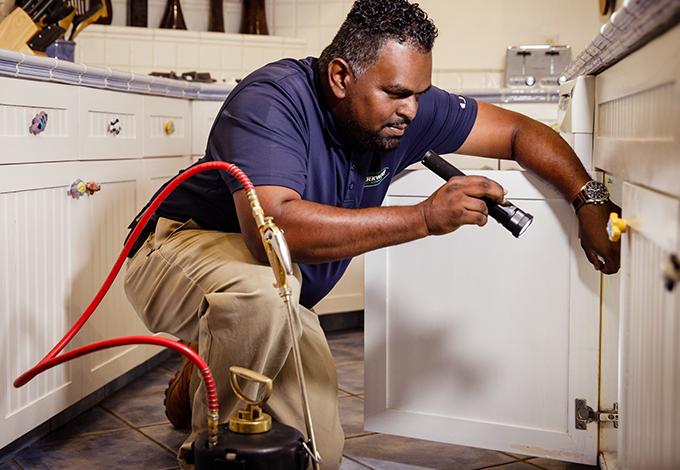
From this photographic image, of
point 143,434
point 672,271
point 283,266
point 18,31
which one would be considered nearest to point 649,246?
point 672,271

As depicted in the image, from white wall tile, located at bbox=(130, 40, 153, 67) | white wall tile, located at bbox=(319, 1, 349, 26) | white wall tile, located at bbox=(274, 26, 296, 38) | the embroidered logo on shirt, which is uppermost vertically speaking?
white wall tile, located at bbox=(319, 1, 349, 26)

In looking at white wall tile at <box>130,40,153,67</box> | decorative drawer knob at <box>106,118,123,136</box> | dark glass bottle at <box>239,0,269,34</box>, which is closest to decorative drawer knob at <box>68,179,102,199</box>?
decorative drawer knob at <box>106,118,123,136</box>

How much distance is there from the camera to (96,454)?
2002 mm

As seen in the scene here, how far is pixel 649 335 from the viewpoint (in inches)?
41.3

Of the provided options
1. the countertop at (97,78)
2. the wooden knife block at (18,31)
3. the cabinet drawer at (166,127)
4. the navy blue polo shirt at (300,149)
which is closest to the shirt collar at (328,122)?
the navy blue polo shirt at (300,149)

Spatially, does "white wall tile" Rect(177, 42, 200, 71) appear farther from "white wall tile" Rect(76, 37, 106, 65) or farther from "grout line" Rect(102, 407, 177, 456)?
"grout line" Rect(102, 407, 177, 456)

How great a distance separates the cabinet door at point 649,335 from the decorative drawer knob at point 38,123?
1.21 m

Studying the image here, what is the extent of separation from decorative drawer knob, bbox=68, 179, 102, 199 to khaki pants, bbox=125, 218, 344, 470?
32 cm

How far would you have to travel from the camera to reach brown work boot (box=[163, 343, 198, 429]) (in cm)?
205

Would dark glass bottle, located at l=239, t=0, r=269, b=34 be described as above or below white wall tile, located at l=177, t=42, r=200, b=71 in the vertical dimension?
above

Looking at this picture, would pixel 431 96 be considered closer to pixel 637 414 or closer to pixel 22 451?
pixel 637 414

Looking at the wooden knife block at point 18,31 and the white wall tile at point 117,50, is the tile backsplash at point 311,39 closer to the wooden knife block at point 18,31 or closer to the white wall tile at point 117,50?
the white wall tile at point 117,50

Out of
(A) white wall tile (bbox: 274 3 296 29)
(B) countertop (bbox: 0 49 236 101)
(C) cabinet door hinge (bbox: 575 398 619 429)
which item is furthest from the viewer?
(A) white wall tile (bbox: 274 3 296 29)

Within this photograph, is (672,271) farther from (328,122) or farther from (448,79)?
(448,79)
